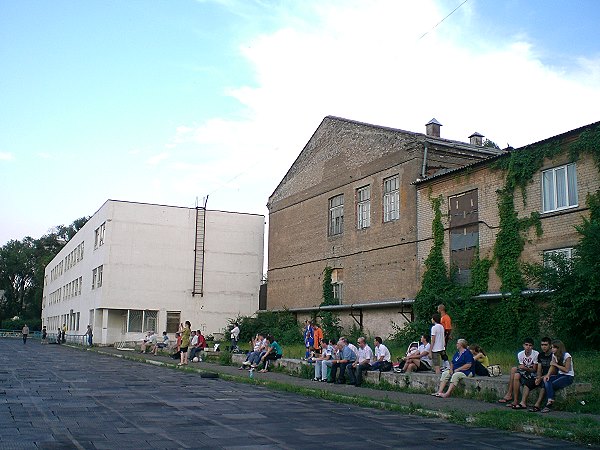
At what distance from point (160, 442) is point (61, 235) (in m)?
110

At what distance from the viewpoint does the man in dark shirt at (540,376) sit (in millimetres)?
12250

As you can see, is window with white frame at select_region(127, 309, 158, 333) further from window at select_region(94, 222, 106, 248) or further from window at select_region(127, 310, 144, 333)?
window at select_region(94, 222, 106, 248)

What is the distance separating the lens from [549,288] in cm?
1973

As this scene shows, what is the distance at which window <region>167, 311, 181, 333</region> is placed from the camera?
153 feet

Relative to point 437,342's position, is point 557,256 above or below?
above

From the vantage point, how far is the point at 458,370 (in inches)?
569

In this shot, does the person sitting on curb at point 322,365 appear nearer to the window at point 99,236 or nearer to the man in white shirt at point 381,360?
the man in white shirt at point 381,360

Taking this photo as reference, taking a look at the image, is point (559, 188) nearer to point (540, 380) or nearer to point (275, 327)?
point (540, 380)

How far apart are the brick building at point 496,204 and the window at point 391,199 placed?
165 centimetres

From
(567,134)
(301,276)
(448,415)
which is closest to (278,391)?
(448,415)

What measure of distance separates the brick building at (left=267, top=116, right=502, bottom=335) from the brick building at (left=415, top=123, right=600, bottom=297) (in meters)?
1.35

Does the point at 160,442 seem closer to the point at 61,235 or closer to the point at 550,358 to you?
the point at 550,358

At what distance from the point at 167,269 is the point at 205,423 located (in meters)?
37.9

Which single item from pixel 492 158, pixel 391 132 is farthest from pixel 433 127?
pixel 492 158
